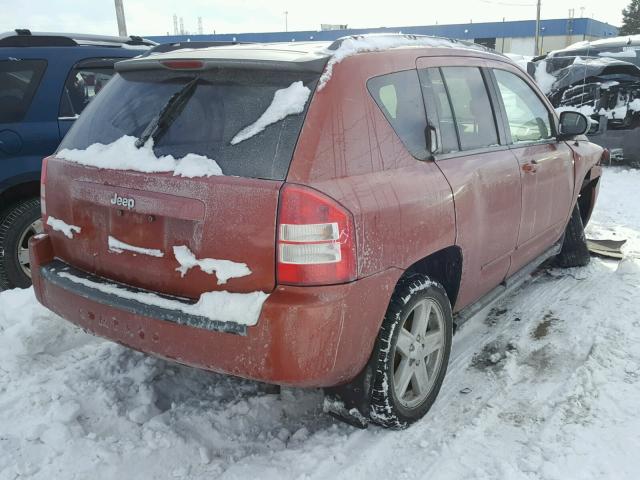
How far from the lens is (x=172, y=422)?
2.77 meters

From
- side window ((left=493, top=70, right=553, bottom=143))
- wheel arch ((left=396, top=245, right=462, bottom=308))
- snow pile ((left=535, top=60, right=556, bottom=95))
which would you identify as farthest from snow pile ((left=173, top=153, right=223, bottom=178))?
snow pile ((left=535, top=60, right=556, bottom=95))

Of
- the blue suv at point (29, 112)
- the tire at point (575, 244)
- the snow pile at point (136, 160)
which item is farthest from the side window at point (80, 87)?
the tire at point (575, 244)

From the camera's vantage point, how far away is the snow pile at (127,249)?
236cm

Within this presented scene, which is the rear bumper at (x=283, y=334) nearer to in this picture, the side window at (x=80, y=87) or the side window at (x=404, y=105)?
the side window at (x=404, y=105)

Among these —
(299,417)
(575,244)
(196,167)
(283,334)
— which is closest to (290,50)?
(196,167)

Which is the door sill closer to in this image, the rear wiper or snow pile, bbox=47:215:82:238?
the rear wiper

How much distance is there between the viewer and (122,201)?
2.42m

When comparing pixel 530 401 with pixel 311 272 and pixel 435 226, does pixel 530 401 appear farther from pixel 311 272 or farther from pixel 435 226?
pixel 311 272

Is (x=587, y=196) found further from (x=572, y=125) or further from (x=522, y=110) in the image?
(x=522, y=110)

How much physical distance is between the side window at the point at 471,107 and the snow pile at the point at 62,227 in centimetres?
206

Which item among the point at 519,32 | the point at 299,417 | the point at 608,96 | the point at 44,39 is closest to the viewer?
the point at 299,417

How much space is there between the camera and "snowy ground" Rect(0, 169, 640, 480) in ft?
8.13

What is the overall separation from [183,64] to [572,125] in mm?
3089

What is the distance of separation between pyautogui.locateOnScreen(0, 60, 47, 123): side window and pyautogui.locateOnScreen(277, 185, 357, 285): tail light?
3258 mm
